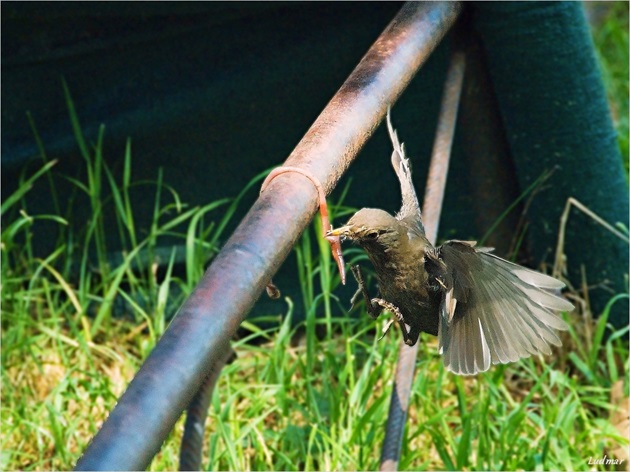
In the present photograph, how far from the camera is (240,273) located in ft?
3.82

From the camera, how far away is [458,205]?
307 centimetres

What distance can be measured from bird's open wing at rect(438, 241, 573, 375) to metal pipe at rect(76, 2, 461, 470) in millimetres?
233

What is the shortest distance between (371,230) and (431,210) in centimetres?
86

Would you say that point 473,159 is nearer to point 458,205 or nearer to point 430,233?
point 458,205

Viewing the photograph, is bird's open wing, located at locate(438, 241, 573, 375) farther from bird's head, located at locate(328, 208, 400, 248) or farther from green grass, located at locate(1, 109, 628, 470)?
green grass, located at locate(1, 109, 628, 470)

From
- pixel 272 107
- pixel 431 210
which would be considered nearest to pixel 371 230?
pixel 431 210

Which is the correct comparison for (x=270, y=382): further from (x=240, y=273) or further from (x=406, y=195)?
(x=240, y=273)

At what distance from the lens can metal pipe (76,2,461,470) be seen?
976 millimetres

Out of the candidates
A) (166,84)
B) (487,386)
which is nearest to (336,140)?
(487,386)

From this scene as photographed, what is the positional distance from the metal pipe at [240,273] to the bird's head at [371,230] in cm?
6

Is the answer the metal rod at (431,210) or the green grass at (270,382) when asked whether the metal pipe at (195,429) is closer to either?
the green grass at (270,382)

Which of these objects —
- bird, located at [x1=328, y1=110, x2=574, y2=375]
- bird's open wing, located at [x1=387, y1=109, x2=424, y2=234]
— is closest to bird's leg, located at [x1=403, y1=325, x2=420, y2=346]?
bird, located at [x1=328, y1=110, x2=574, y2=375]

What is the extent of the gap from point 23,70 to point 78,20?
0.77 ft

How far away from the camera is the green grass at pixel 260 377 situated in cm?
238
